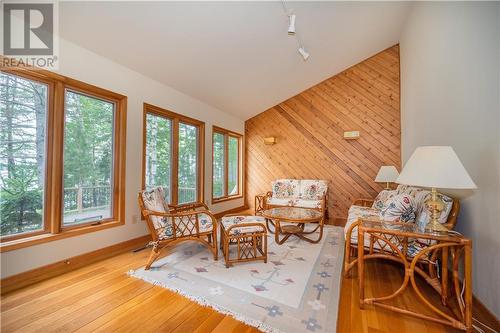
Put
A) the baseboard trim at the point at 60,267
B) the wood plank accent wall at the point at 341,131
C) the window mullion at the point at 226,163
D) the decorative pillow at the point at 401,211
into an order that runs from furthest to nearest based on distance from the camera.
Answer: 1. the window mullion at the point at 226,163
2. the wood plank accent wall at the point at 341,131
3. the decorative pillow at the point at 401,211
4. the baseboard trim at the point at 60,267

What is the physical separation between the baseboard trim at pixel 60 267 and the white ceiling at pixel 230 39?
7.74 feet

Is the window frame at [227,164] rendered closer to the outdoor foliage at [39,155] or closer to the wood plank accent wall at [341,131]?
the wood plank accent wall at [341,131]

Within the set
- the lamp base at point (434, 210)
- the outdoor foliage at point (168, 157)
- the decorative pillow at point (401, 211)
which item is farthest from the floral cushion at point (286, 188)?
the lamp base at point (434, 210)

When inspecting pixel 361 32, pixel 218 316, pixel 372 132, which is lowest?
pixel 218 316

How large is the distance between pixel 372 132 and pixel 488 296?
336 centimetres

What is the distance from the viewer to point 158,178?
136 inches

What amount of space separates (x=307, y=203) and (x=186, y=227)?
8.56 feet

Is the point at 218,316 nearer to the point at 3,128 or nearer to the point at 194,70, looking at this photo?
the point at 3,128

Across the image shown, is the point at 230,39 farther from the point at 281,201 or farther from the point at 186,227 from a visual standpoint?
the point at 281,201

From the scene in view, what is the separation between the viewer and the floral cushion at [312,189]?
4.56 m

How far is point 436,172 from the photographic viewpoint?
1527mm

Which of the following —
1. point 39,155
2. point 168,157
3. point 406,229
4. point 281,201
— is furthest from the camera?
point 281,201

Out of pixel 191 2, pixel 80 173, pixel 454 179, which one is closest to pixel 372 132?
pixel 454 179

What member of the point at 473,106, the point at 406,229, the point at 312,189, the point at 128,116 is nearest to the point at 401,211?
the point at 406,229
